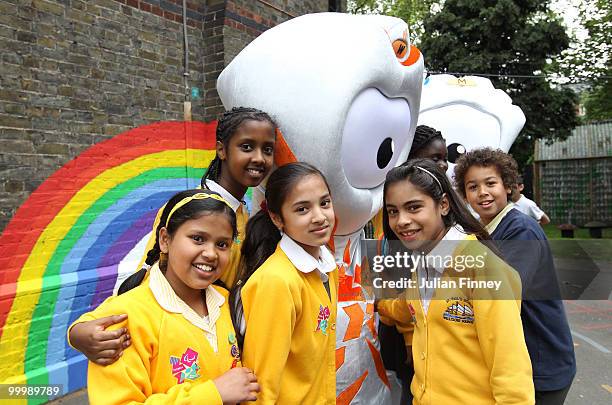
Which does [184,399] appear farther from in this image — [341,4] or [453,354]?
[341,4]

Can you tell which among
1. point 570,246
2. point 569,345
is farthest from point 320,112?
point 570,246

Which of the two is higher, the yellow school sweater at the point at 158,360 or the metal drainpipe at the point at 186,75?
the metal drainpipe at the point at 186,75

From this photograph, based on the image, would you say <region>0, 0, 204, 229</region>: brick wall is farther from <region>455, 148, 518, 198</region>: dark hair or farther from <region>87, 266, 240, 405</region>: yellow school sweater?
<region>455, 148, 518, 198</region>: dark hair

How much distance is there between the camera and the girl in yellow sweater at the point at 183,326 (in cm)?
127

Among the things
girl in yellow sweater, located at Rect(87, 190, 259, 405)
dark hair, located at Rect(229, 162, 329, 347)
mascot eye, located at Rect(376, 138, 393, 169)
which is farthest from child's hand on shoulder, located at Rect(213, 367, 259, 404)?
mascot eye, located at Rect(376, 138, 393, 169)

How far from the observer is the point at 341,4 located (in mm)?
6469

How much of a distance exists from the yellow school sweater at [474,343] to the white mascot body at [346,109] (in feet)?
1.74

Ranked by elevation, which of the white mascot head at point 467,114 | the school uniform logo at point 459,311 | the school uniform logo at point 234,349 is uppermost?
the white mascot head at point 467,114

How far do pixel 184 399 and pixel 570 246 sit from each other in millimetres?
10465

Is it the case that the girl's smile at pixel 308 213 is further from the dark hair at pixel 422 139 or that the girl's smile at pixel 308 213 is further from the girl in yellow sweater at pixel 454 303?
the dark hair at pixel 422 139

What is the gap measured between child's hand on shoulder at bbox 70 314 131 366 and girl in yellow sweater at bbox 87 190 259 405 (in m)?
0.02

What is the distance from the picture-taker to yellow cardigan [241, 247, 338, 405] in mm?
1458

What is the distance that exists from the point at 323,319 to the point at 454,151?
2.32 metres

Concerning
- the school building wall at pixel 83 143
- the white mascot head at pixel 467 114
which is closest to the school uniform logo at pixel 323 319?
the white mascot head at pixel 467 114
